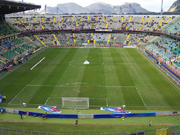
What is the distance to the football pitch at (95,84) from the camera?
30.2m

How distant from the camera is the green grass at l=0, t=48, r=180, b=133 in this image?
77.2ft

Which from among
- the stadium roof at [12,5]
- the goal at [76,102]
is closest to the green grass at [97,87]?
the goal at [76,102]

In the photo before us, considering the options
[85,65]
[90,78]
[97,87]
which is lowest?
[97,87]

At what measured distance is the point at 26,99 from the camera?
102 feet

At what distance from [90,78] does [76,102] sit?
36.8 ft

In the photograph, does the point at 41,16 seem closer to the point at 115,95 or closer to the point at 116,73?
the point at 116,73

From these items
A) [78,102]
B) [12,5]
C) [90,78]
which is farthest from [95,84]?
[12,5]

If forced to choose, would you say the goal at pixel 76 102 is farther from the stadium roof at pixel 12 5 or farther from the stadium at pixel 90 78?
the stadium roof at pixel 12 5

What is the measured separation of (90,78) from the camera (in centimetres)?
3953

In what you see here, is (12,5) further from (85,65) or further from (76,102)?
(76,102)

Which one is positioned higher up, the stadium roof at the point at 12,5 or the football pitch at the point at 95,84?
the stadium roof at the point at 12,5

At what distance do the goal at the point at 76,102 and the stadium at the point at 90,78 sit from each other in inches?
5.6

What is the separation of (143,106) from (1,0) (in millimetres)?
39104

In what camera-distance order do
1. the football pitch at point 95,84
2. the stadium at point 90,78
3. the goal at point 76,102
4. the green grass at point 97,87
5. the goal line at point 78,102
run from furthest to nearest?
the football pitch at point 95,84 → the goal line at point 78,102 → the goal at point 76,102 → the green grass at point 97,87 → the stadium at point 90,78
